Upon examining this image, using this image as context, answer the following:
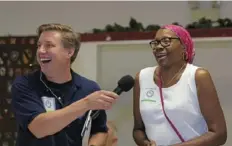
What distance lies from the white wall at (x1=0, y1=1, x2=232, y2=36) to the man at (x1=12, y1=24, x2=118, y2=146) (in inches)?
77.5

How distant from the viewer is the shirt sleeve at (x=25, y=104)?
1.51 meters

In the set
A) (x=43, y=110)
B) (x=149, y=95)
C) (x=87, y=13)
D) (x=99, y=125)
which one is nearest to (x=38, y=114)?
(x=43, y=110)

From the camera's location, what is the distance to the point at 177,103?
68.4 inches

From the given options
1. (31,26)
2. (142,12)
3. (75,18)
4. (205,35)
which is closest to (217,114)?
(205,35)

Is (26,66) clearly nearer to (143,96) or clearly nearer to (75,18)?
(75,18)

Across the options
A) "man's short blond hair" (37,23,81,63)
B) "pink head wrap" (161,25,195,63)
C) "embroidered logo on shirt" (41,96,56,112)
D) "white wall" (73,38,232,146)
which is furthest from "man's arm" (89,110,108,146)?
"white wall" (73,38,232,146)

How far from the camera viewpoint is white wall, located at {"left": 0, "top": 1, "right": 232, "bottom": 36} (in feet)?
11.7

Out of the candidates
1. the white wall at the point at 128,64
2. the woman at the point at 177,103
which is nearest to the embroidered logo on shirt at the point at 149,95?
the woman at the point at 177,103

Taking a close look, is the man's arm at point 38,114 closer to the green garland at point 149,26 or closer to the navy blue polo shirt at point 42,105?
the navy blue polo shirt at point 42,105

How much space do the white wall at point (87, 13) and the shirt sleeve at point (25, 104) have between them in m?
2.15

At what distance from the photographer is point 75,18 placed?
147 inches

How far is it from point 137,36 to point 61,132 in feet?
6.42

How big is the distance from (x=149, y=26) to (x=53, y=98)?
198 cm

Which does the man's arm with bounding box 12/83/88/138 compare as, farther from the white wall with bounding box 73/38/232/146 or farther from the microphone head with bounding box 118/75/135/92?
the white wall with bounding box 73/38/232/146
